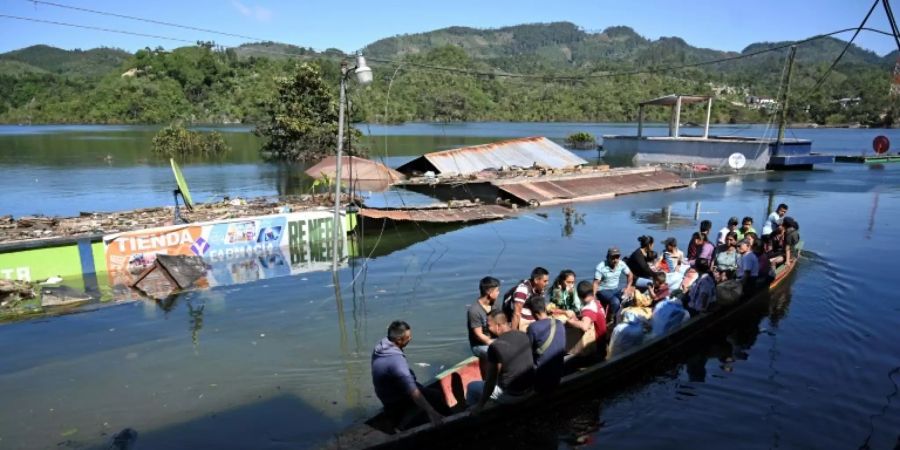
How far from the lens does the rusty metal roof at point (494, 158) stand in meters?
32.2

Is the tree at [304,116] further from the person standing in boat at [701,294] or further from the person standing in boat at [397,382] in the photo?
the person standing in boat at [397,382]

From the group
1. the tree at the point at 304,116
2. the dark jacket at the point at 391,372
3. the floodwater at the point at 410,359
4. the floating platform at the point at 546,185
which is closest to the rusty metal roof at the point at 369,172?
the floating platform at the point at 546,185

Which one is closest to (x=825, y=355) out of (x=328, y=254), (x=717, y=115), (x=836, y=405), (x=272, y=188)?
(x=836, y=405)

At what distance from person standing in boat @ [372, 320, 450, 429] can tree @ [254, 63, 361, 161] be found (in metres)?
35.5

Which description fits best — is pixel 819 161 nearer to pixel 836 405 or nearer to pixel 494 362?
pixel 836 405

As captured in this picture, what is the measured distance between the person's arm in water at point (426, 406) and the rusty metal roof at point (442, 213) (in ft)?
43.2

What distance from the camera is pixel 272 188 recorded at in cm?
3334

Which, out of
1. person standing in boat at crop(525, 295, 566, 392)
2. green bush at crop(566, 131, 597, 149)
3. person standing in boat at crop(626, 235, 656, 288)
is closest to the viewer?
person standing in boat at crop(525, 295, 566, 392)

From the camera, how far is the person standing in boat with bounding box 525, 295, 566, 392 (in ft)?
21.1

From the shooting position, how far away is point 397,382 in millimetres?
5824

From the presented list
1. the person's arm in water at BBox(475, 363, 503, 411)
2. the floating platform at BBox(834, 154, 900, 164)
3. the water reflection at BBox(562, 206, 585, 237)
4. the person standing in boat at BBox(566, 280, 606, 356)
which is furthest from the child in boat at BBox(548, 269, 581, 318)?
the floating platform at BBox(834, 154, 900, 164)

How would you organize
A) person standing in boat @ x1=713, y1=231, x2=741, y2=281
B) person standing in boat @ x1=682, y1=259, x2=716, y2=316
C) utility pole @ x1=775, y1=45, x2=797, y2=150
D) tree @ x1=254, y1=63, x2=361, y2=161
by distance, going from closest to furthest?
person standing in boat @ x1=682, y1=259, x2=716, y2=316 < person standing in boat @ x1=713, y1=231, x2=741, y2=281 < utility pole @ x1=775, y1=45, x2=797, y2=150 < tree @ x1=254, y1=63, x2=361, y2=161

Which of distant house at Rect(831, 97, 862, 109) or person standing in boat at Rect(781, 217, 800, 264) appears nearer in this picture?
person standing in boat at Rect(781, 217, 800, 264)

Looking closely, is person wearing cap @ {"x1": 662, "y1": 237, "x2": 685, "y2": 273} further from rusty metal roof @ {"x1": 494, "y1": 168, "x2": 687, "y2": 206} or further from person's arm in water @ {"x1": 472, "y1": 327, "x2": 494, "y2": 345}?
rusty metal roof @ {"x1": 494, "y1": 168, "x2": 687, "y2": 206}
